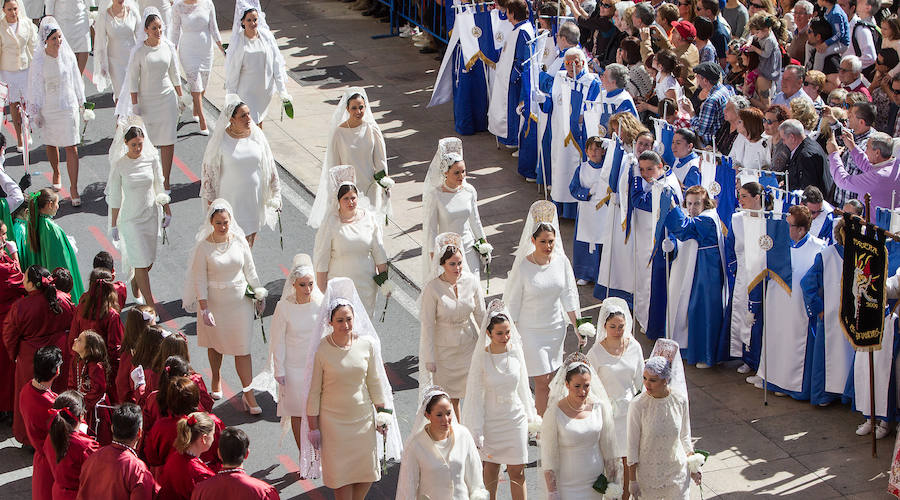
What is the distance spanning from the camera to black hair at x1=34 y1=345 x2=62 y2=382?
9741mm

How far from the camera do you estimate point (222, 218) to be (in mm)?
11492

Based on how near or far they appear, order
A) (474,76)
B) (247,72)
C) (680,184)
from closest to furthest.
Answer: (680,184), (247,72), (474,76)

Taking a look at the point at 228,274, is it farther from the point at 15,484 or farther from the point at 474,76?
the point at 474,76

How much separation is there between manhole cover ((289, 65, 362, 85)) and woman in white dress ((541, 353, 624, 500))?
12254 mm

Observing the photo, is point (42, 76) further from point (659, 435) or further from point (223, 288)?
point (659, 435)

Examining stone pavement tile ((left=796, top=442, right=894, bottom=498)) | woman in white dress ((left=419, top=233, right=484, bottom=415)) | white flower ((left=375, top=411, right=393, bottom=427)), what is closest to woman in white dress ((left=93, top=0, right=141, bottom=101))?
woman in white dress ((left=419, top=233, right=484, bottom=415))

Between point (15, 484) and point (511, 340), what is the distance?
446 centimetres

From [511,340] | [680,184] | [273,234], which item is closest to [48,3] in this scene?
[273,234]

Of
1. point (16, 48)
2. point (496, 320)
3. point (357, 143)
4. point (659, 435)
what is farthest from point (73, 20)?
point (659, 435)

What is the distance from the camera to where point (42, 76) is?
51.1ft

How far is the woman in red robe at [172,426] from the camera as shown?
356 inches

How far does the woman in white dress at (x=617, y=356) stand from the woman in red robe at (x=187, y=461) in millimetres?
3043

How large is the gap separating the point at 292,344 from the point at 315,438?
1.17 metres

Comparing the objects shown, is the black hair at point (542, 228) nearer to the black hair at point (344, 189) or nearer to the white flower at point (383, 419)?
the black hair at point (344, 189)
